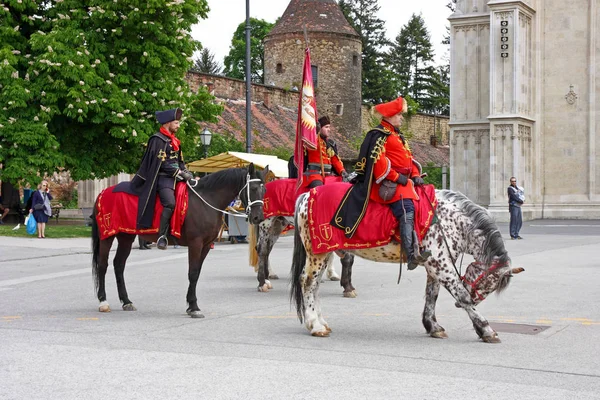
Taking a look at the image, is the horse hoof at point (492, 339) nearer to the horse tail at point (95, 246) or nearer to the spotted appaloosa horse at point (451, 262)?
the spotted appaloosa horse at point (451, 262)

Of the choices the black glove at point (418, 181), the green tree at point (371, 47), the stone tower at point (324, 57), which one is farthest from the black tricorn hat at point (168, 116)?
the green tree at point (371, 47)

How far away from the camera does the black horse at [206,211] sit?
37.8 feet

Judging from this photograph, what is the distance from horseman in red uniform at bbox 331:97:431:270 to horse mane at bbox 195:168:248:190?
2.40 metres

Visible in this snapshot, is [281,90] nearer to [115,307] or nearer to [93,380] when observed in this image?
[115,307]

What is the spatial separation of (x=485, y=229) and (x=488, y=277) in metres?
0.51

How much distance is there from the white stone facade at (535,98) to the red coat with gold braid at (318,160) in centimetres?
2656

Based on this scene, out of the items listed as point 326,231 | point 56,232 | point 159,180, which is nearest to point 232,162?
point 56,232

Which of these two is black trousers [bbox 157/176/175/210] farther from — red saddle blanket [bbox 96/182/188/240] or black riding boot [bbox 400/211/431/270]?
black riding boot [bbox 400/211/431/270]

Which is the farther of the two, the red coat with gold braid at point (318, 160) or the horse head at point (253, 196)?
the red coat with gold braid at point (318, 160)

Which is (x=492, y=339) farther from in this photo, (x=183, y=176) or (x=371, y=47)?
(x=371, y=47)

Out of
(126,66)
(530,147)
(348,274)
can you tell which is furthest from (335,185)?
(530,147)

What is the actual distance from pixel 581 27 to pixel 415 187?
33648mm

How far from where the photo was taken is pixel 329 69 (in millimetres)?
74750

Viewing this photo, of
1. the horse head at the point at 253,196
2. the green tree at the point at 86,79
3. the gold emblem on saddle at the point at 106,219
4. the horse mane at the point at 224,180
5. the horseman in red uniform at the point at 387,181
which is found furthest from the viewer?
the green tree at the point at 86,79
